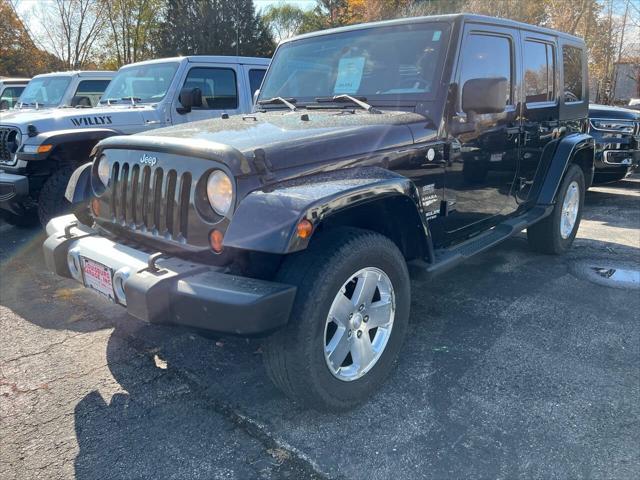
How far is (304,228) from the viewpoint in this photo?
7.29 ft

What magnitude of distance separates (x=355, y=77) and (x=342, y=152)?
1047 mm

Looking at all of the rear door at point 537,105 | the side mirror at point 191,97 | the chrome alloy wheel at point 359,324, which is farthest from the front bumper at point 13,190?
the rear door at point 537,105

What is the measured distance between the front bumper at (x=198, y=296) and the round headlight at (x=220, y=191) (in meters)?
0.29

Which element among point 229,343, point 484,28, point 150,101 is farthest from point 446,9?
point 229,343

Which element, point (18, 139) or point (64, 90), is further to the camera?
point (64, 90)

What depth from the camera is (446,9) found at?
23.7 metres

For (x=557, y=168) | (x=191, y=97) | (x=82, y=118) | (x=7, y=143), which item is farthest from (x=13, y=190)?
(x=557, y=168)

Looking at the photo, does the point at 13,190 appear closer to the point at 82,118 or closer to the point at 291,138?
the point at 82,118

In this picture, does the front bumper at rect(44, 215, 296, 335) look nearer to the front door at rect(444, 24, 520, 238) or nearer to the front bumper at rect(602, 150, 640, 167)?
the front door at rect(444, 24, 520, 238)

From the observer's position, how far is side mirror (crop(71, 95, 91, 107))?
7.50 metres

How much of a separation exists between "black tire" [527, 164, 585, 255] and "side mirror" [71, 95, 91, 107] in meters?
6.13

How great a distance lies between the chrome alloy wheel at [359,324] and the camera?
2.59 metres

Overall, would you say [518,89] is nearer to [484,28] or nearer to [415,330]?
[484,28]

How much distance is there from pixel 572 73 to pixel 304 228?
13.9 ft
